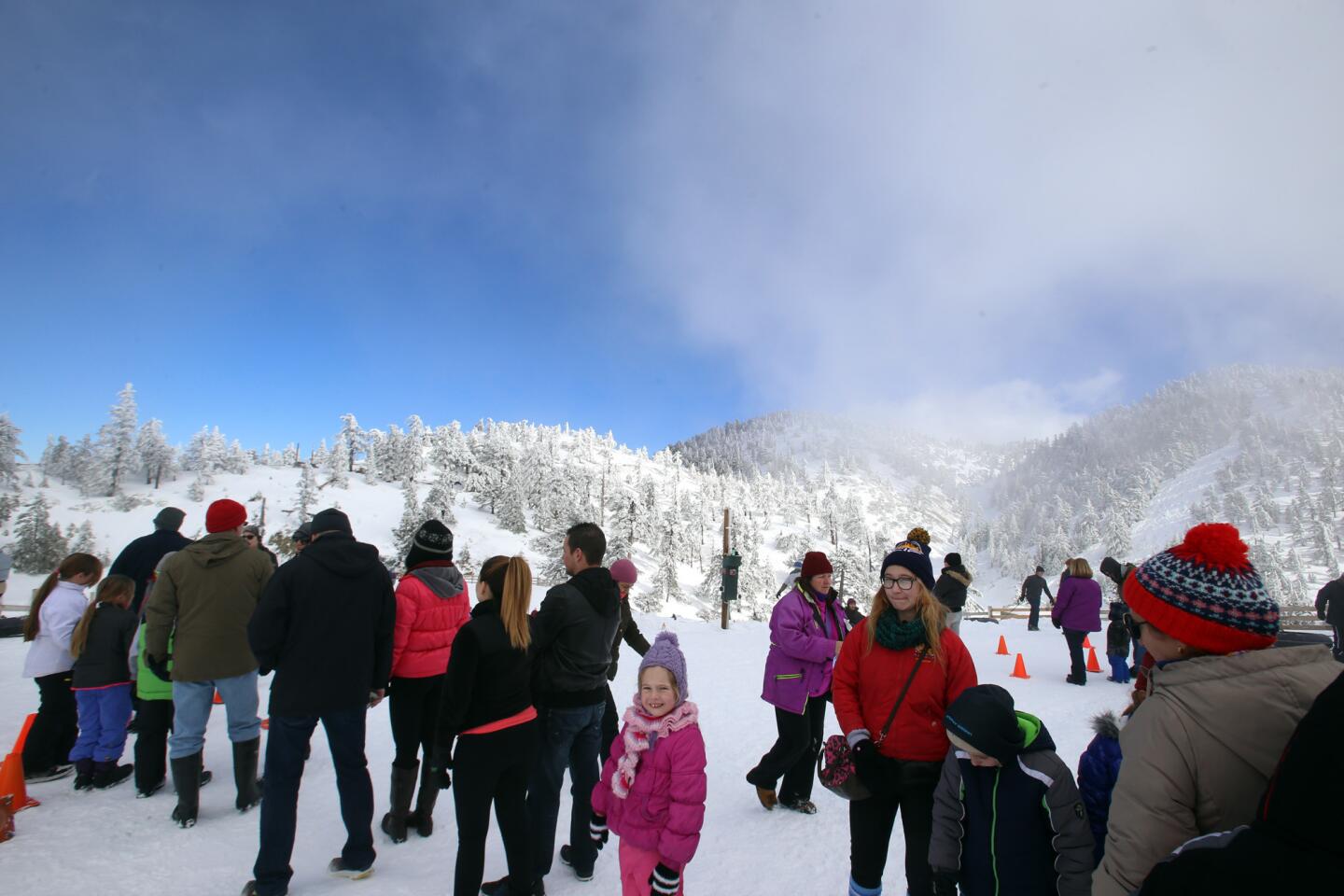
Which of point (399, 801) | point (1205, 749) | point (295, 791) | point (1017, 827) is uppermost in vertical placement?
point (1205, 749)

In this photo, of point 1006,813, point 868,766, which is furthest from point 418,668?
point 1006,813

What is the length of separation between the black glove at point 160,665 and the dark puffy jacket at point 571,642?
3301 mm

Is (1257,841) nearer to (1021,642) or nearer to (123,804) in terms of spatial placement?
(123,804)

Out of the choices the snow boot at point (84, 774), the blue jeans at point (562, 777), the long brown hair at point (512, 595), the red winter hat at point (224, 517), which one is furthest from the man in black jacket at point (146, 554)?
the blue jeans at point (562, 777)

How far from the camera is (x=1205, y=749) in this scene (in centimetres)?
155

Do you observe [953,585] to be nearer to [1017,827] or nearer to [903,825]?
[903,825]

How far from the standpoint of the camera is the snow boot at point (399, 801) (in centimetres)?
451

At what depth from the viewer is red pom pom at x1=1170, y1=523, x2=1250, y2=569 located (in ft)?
5.79

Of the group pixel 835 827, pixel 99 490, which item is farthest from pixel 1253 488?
pixel 99 490

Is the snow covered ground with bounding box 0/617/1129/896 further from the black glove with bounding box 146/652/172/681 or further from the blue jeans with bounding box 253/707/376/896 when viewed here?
the black glove with bounding box 146/652/172/681

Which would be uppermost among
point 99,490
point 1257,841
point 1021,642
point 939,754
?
point 99,490

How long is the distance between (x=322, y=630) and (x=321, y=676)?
293 millimetres

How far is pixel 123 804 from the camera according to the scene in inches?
195

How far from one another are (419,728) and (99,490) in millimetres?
87791
